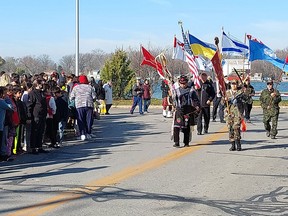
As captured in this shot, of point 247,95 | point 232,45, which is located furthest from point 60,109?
point 232,45

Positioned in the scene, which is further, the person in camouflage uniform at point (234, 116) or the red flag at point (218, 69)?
the red flag at point (218, 69)

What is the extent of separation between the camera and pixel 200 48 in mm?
23125

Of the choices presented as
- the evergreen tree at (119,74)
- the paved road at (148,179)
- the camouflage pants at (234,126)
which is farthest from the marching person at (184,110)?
the evergreen tree at (119,74)

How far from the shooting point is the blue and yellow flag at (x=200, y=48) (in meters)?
22.8

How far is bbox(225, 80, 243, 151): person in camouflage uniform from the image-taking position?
43.4ft

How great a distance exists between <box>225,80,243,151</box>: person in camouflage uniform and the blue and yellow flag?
353 inches

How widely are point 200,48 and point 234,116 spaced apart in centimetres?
1009

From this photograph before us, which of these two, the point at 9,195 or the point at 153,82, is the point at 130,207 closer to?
the point at 9,195

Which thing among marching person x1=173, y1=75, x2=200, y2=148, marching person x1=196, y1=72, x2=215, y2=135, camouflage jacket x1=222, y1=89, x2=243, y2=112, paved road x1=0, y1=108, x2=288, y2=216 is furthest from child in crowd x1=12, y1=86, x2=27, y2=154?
marching person x1=196, y1=72, x2=215, y2=135

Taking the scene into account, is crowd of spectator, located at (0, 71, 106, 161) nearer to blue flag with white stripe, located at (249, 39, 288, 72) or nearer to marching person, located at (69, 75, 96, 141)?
marching person, located at (69, 75, 96, 141)

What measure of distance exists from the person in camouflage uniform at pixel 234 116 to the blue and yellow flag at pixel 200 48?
353 inches

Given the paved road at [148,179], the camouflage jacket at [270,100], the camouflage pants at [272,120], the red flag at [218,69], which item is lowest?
the paved road at [148,179]

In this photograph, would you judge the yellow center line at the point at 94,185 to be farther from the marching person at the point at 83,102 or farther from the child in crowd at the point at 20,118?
the marching person at the point at 83,102

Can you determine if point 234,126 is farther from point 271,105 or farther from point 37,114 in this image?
point 37,114
